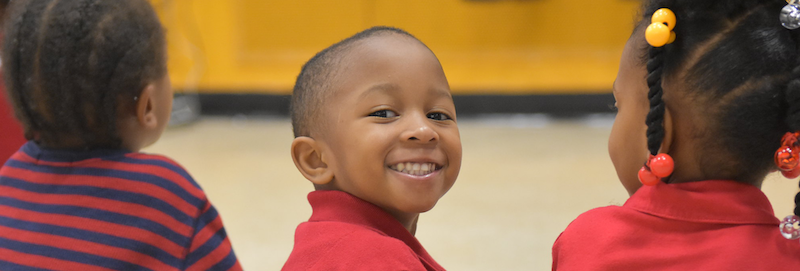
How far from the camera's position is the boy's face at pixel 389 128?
0.93 meters

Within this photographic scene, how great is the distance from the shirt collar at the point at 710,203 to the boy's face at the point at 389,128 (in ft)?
0.88

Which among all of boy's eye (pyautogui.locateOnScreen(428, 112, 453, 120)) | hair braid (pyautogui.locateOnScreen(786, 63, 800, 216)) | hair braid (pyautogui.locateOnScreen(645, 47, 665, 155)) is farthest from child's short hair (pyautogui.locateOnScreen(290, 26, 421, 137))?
A: hair braid (pyautogui.locateOnScreen(786, 63, 800, 216))

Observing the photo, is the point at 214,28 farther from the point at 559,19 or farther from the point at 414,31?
the point at 559,19

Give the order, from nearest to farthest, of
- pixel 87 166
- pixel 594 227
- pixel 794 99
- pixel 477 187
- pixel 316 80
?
pixel 794 99
pixel 594 227
pixel 316 80
pixel 87 166
pixel 477 187

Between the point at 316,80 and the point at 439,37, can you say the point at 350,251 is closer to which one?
the point at 316,80

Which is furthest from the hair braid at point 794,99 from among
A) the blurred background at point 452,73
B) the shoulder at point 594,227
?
the blurred background at point 452,73

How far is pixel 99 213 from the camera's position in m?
1.07

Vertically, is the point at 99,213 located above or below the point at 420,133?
below

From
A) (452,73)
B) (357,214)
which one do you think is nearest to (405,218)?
(357,214)

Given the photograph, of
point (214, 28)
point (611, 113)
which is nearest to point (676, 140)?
point (611, 113)

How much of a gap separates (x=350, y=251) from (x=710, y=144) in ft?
1.44

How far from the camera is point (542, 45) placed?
13.1 feet

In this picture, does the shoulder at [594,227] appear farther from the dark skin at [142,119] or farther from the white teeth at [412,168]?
the dark skin at [142,119]

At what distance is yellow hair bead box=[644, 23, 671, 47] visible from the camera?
0.81 meters
